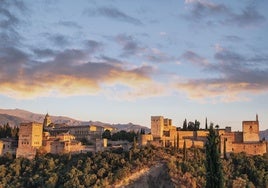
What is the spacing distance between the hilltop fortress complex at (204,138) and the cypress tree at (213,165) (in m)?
43.7

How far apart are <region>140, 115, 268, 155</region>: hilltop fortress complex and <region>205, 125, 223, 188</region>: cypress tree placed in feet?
143

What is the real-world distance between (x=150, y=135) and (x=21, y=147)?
Result: 2319cm

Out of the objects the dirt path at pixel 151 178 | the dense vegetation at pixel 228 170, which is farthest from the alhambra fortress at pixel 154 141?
the dirt path at pixel 151 178

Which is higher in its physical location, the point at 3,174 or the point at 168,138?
the point at 168,138

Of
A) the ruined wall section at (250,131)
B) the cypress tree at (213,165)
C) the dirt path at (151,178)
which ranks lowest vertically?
the dirt path at (151,178)

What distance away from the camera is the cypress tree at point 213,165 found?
31.4 meters

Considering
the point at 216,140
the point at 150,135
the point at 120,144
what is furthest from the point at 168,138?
the point at 216,140

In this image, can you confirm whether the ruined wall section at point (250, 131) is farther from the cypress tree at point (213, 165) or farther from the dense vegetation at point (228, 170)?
the cypress tree at point (213, 165)

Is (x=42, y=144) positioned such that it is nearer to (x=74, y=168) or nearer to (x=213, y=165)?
(x=74, y=168)

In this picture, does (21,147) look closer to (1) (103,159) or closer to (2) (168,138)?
(1) (103,159)

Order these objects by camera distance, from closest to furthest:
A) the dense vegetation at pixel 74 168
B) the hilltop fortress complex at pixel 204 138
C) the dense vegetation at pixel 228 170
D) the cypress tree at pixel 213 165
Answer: the cypress tree at pixel 213 165, the dense vegetation at pixel 228 170, the dense vegetation at pixel 74 168, the hilltop fortress complex at pixel 204 138

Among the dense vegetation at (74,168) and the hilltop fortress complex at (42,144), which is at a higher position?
the hilltop fortress complex at (42,144)

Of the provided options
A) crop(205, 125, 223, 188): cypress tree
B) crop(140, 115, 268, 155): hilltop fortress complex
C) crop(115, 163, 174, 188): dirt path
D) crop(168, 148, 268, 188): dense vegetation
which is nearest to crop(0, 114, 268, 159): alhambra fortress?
crop(140, 115, 268, 155): hilltop fortress complex

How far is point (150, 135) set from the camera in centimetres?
7912
